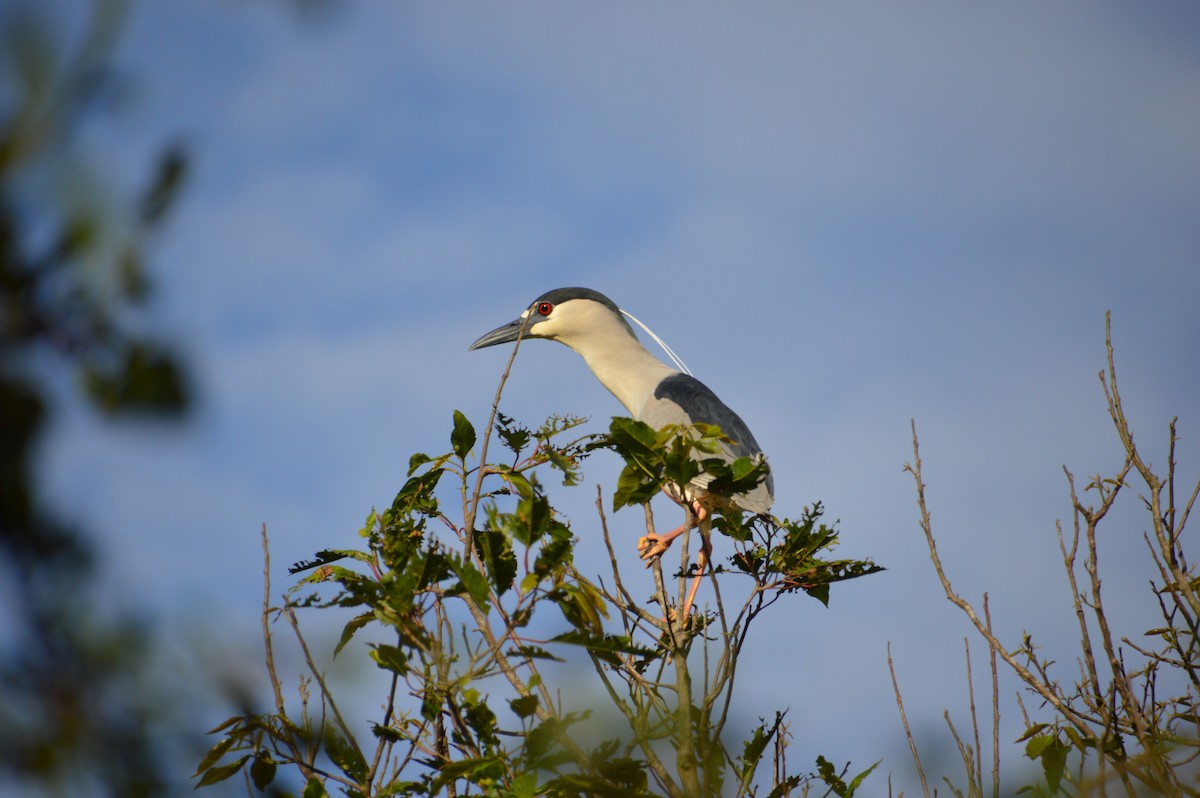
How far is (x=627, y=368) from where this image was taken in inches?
184

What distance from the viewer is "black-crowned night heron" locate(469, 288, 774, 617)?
12.6ft

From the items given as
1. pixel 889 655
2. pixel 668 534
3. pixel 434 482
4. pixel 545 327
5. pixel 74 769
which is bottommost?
pixel 74 769

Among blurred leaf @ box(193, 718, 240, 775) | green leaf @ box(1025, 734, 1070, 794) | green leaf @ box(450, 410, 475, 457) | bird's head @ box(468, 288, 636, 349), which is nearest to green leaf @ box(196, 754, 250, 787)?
blurred leaf @ box(193, 718, 240, 775)

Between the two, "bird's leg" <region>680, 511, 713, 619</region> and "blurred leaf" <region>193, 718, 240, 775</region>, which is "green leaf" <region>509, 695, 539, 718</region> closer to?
"blurred leaf" <region>193, 718, 240, 775</region>

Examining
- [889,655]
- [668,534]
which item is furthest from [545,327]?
[889,655]

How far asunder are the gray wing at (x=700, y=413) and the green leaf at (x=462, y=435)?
63.7 inches

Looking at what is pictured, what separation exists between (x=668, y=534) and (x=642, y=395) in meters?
1.02

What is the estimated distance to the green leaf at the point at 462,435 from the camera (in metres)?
2.09

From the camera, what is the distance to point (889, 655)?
2.75 metres

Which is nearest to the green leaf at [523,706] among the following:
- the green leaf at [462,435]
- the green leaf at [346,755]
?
the green leaf at [346,755]

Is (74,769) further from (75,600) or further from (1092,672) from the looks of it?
(1092,672)

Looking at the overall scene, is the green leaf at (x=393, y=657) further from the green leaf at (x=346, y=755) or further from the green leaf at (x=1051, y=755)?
the green leaf at (x=1051, y=755)

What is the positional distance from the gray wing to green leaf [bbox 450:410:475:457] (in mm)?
1619

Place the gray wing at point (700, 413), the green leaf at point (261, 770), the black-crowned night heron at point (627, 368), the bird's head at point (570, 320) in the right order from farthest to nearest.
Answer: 1. the bird's head at point (570, 320)
2. the black-crowned night heron at point (627, 368)
3. the gray wing at point (700, 413)
4. the green leaf at point (261, 770)
